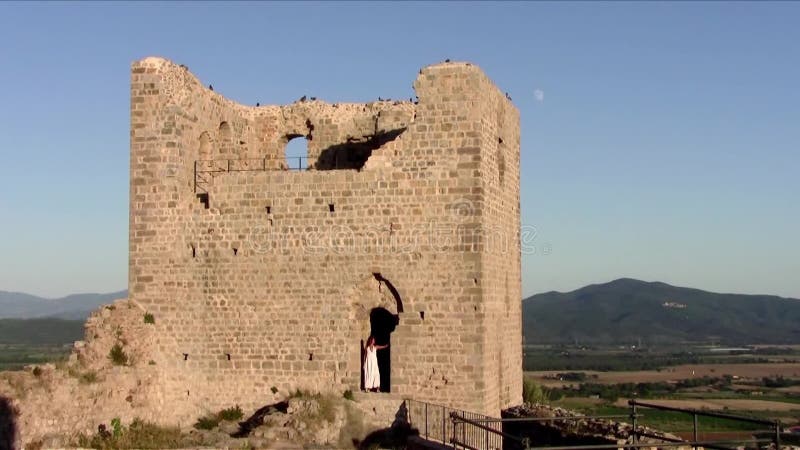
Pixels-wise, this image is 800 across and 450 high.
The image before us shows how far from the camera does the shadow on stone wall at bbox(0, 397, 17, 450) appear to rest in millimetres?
13602

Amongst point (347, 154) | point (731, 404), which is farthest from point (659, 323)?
point (347, 154)

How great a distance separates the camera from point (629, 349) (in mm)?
145250

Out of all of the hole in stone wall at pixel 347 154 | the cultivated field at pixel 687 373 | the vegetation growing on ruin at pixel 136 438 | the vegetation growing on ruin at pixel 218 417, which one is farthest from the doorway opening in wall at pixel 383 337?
the cultivated field at pixel 687 373

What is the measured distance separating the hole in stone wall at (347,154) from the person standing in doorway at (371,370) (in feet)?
12.9

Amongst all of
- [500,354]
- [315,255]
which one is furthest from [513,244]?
[315,255]

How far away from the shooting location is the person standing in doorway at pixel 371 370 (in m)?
16.5

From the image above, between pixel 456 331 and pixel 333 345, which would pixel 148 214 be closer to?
pixel 333 345

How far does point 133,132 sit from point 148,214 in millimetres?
1568

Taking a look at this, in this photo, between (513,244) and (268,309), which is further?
(513,244)

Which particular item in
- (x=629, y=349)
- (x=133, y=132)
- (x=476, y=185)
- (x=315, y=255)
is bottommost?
(x=629, y=349)

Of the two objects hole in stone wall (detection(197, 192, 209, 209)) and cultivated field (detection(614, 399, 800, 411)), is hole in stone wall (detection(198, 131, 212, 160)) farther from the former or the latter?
cultivated field (detection(614, 399, 800, 411))

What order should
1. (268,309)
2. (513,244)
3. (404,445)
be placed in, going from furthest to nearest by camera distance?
(513,244) → (268,309) → (404,445)

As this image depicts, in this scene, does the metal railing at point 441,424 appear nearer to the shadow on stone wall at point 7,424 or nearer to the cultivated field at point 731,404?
the shadow on stone wall at point 7,424

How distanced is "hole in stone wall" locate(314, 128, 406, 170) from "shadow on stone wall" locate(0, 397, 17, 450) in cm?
749
